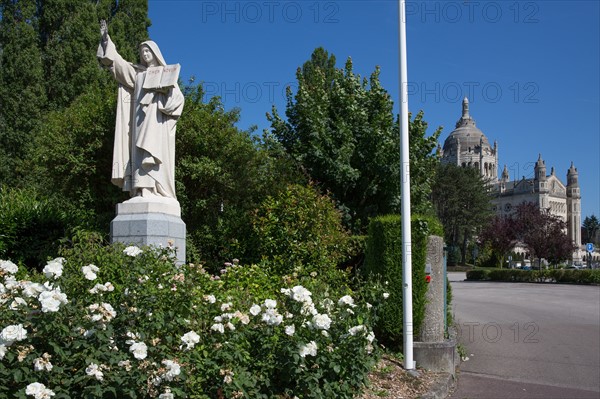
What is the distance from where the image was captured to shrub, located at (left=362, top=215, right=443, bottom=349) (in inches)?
320

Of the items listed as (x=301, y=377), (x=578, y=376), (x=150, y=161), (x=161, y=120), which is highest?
(x=161, y=120)

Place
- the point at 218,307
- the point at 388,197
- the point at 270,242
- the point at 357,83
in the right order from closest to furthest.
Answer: the point at 218,307 < the point at 270,242 < the point at 388,197 < the point at 357,83

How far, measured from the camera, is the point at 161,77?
8.15 m

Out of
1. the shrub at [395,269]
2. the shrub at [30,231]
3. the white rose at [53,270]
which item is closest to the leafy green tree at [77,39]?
the shrub at [30,231]

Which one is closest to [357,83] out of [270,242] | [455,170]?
[270,242]

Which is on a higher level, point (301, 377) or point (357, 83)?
point (357, 83)

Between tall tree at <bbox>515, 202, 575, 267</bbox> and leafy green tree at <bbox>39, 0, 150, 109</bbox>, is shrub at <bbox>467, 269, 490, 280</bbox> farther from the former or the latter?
leafy green tree at <bbox>39, 0, 150, 109</bbox>

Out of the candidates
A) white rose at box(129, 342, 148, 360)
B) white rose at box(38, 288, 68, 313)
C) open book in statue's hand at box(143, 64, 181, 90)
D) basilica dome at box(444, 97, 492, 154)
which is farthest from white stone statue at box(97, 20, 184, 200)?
basilica dome at box(444, 97, 492, 154)

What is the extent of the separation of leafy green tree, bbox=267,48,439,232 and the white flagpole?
754cm

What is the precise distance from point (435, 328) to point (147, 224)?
4.24 meters

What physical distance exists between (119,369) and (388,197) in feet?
44.1

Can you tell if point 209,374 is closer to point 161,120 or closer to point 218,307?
point 218,307

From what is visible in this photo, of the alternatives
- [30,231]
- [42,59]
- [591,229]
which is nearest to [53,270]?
[30,231]

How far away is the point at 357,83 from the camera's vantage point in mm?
17797
